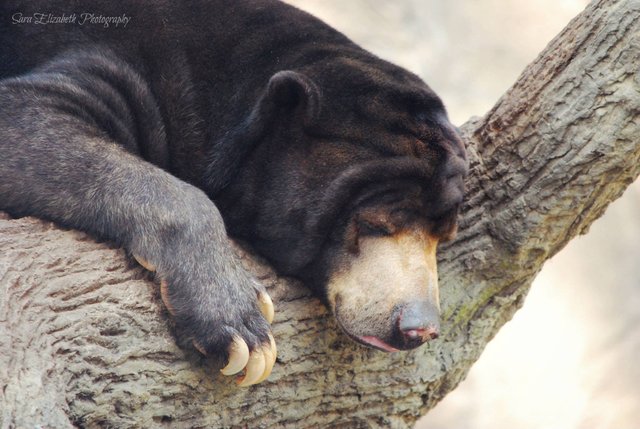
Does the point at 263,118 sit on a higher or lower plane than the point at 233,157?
higher

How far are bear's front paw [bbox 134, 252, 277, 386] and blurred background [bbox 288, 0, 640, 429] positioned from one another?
210 inches

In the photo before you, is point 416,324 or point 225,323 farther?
point 416,324

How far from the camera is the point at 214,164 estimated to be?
3.64m

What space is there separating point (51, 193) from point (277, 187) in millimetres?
870

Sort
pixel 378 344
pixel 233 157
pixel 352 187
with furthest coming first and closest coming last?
pixel 233 157, pixel 352 187, pixel 378 344

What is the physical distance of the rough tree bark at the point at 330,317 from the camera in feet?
8.53

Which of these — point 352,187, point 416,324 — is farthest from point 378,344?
point 352,187

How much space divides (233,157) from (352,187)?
56cm

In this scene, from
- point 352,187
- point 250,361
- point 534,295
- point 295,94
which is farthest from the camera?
point 534,295

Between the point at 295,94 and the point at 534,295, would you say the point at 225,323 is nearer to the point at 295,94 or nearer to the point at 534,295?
the point at 295,94

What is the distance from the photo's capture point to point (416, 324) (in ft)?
9.98

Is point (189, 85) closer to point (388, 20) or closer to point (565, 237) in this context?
point (565, 237)

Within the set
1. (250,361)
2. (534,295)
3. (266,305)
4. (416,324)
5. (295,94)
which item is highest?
(295,94)

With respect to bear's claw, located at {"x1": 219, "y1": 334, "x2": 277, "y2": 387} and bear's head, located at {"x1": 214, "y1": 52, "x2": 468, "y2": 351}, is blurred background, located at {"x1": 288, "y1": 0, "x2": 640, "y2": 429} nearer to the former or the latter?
bear's head, located at {"x1": 214, "y1": 52, "x2": 468, "y2": 351}
